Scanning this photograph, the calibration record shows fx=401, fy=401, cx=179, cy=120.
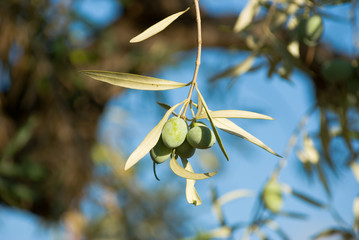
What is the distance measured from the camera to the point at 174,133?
0.43 metres

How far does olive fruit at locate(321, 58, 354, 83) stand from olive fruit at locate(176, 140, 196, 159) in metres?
0.44

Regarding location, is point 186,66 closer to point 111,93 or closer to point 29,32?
point 111,93

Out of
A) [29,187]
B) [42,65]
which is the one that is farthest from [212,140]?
[29,187]

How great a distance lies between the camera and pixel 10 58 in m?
1.69

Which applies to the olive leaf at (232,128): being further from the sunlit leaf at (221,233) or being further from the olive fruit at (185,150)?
the sunlit leaf at (221,233)

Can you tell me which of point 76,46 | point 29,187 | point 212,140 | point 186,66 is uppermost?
point 212,140

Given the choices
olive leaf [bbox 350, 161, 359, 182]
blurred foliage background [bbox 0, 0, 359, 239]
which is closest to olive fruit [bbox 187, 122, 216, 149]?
olive leaf [bbox 350, 161, 359, 182]

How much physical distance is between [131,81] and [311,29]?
1.29ft

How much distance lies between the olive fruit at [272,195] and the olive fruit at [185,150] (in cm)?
52

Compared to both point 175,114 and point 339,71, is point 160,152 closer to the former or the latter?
point 175,114

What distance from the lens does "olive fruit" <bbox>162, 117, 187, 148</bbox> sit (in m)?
0.43

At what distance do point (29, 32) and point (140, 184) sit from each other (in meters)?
1.20

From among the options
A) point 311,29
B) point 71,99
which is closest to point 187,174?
point 311,29

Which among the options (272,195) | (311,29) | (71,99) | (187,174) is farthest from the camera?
(71,99)
